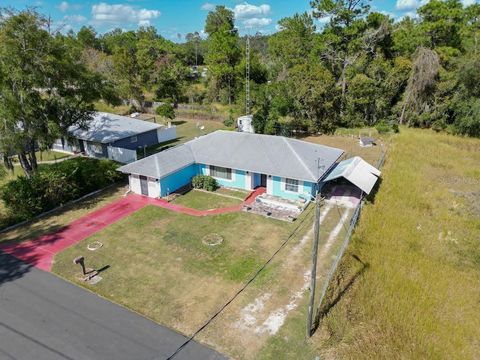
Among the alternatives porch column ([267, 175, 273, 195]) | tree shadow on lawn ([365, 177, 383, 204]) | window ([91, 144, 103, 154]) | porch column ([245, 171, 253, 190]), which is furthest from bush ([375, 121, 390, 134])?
window ([91, 144, 103, 154])

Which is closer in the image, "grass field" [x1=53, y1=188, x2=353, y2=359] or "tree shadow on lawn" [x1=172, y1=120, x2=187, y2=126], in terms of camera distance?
"grass field" [x1=53, y1=188, x2=353, y2=359]

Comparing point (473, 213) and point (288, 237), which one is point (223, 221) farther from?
point (473, 213)

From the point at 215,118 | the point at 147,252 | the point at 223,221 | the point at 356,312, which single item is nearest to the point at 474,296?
the point at 356,312

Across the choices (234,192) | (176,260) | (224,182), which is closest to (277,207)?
(234,192)

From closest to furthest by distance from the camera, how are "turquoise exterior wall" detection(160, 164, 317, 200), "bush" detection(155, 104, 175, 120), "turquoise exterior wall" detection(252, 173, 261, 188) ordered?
"turquoise exterior wall" detection(160, 164, 317, 200) → "turquoise exterior wall" detection(252, 173, 261, 188) → "bush" detection(155, 104, 175, 120)

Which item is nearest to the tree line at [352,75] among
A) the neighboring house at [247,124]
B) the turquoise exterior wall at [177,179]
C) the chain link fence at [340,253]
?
the neighboring house at [247,124]

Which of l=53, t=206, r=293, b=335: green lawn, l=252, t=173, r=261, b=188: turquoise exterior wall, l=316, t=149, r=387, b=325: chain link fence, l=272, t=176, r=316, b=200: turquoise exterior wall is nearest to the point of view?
l=316, t=149, r=387, b=325: chain link fence

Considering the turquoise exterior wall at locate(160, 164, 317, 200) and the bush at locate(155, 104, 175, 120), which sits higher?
the bush at locate(155, 104, 175, 120)

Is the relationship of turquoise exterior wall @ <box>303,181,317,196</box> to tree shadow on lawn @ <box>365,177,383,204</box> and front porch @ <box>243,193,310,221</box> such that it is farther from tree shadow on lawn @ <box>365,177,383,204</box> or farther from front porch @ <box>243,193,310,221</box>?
tree shadow on lawn @ <box>365,177,383,204</box>
